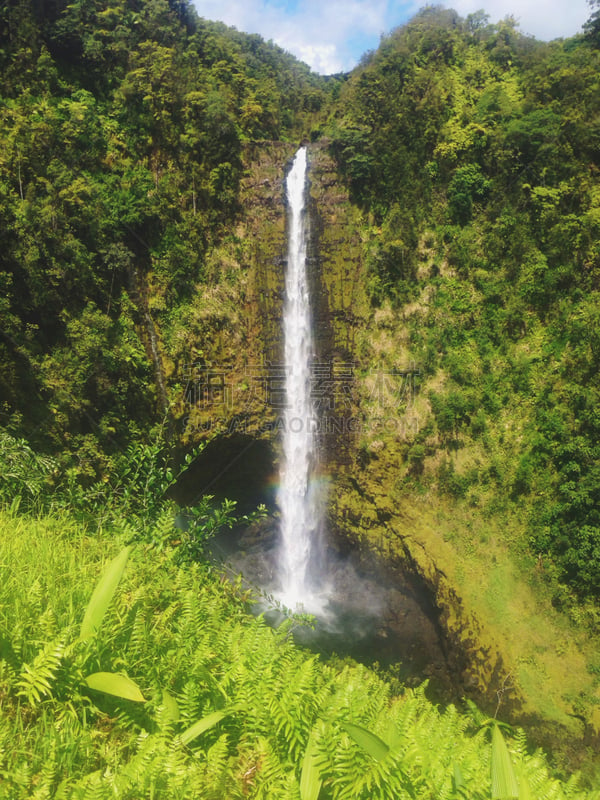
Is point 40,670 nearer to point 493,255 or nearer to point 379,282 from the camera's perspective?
point 379,282

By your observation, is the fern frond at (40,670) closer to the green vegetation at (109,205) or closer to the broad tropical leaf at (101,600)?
the broad tropical leaf at (101,600)

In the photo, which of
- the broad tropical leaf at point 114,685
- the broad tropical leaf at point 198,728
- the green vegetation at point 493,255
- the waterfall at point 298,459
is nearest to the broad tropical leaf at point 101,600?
the broad tropical leaf at point 114,685

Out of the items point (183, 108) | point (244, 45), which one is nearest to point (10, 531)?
point (183, 108)

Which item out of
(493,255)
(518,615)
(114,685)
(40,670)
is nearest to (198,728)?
(114,685)

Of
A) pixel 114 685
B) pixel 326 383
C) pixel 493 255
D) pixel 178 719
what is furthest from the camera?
pixel 326 383

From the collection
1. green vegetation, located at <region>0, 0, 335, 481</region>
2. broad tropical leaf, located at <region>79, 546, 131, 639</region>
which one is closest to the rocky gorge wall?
green vegetation, located at <region>0, 0, 335, 481</region>

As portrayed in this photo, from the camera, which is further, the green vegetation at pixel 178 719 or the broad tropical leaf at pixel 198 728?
the broad tropical leaf at pixel 198 728
